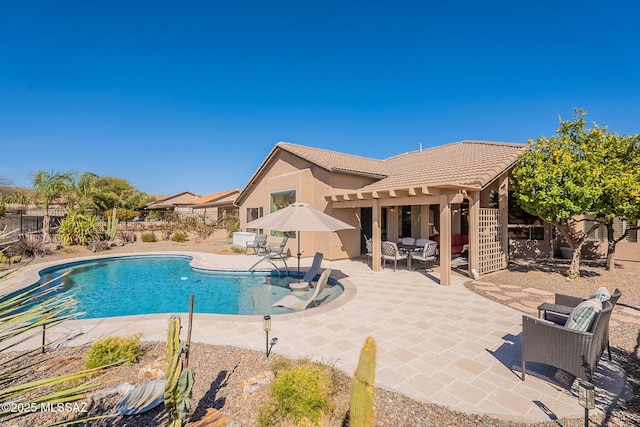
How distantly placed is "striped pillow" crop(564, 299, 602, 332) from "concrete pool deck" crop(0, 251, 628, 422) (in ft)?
2.95

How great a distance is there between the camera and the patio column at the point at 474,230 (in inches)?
408

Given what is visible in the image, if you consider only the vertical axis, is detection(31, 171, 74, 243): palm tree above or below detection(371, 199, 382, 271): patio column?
above

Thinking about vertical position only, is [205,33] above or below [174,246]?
above

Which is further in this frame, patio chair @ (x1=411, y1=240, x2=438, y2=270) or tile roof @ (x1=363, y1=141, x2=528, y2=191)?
patio chair @ (x1=411, y1=240, x2=438, y2=270)

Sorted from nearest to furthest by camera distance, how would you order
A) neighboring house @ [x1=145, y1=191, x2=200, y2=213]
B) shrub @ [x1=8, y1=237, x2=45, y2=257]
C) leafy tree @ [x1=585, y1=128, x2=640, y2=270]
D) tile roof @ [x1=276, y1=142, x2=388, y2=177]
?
leafy tree @ [x1=585, y1=128, x2=640, y2=270] < shrub @ [x1=8, y1=237, x2=45, y2=257] < tile roof @ [x1=276, y1=142, x2=388, y2=177] < neighboring house @ [x1=145, y1=191, x2=200, y2=213]

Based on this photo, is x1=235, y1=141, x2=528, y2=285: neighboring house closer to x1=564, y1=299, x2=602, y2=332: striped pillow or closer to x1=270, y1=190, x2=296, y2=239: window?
x1=270, y1=190, x2=296, y2=239: window

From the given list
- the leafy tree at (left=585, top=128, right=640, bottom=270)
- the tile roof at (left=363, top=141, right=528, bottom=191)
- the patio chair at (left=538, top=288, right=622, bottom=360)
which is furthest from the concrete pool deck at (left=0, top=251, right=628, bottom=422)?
the leafy tree at (left=585, top=128, right=640, bottom=270)

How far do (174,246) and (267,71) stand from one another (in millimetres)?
13679

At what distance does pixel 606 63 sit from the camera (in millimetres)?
14375

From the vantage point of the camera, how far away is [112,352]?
15.2 ft

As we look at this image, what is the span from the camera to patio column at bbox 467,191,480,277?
10.4 meters

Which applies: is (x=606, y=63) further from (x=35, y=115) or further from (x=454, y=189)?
(x=35, y=115)

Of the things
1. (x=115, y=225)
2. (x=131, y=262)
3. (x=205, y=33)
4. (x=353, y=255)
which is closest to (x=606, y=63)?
(x=353, y=255)

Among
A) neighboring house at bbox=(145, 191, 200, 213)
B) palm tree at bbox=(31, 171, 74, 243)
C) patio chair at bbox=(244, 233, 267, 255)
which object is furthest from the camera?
neighboring house at bbox=(145, 191, 200, 213)
